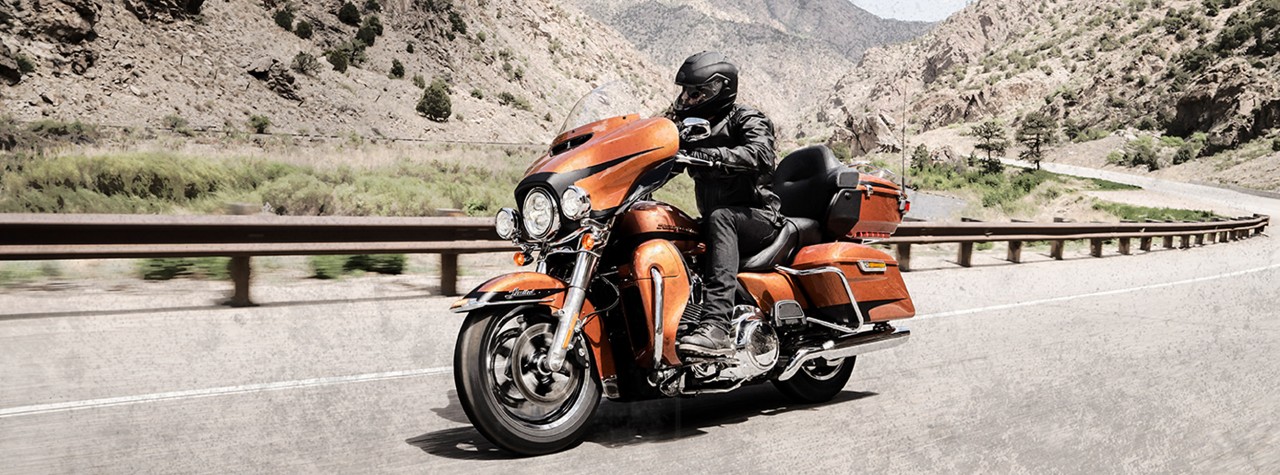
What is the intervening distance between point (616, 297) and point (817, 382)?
5.68 feet

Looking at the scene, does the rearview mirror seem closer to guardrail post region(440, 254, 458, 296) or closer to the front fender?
the front fender

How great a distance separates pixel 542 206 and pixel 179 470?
1807mm

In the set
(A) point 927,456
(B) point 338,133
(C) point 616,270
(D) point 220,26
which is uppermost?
(D) point 220,26

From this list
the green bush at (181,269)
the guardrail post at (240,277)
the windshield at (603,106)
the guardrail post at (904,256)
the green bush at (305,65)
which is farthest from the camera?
the green bush at (305,65)

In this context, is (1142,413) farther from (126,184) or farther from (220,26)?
(220,26)

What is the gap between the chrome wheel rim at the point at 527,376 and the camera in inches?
179

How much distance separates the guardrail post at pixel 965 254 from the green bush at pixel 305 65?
167 feet

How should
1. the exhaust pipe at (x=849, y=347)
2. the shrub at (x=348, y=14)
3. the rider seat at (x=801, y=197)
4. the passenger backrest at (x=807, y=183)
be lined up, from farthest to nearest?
1. the shrub at (x=348, y=14)
2. the passenger backrest at (x=807, y=183)
3. the rider seat at (x=801, y=197)
4. the exhaust pipe at (x=849, y=347)

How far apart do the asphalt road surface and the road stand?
0.02 meters

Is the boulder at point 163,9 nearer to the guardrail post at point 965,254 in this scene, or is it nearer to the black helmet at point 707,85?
the guardrail post at point 965,254

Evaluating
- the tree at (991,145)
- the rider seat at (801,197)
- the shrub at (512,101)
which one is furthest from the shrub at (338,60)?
the rider seat at (801,197)

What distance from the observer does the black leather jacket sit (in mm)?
5199

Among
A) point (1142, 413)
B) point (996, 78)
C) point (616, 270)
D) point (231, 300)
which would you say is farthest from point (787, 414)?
point (996, 78)

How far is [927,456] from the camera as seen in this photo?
4898 millimetres
